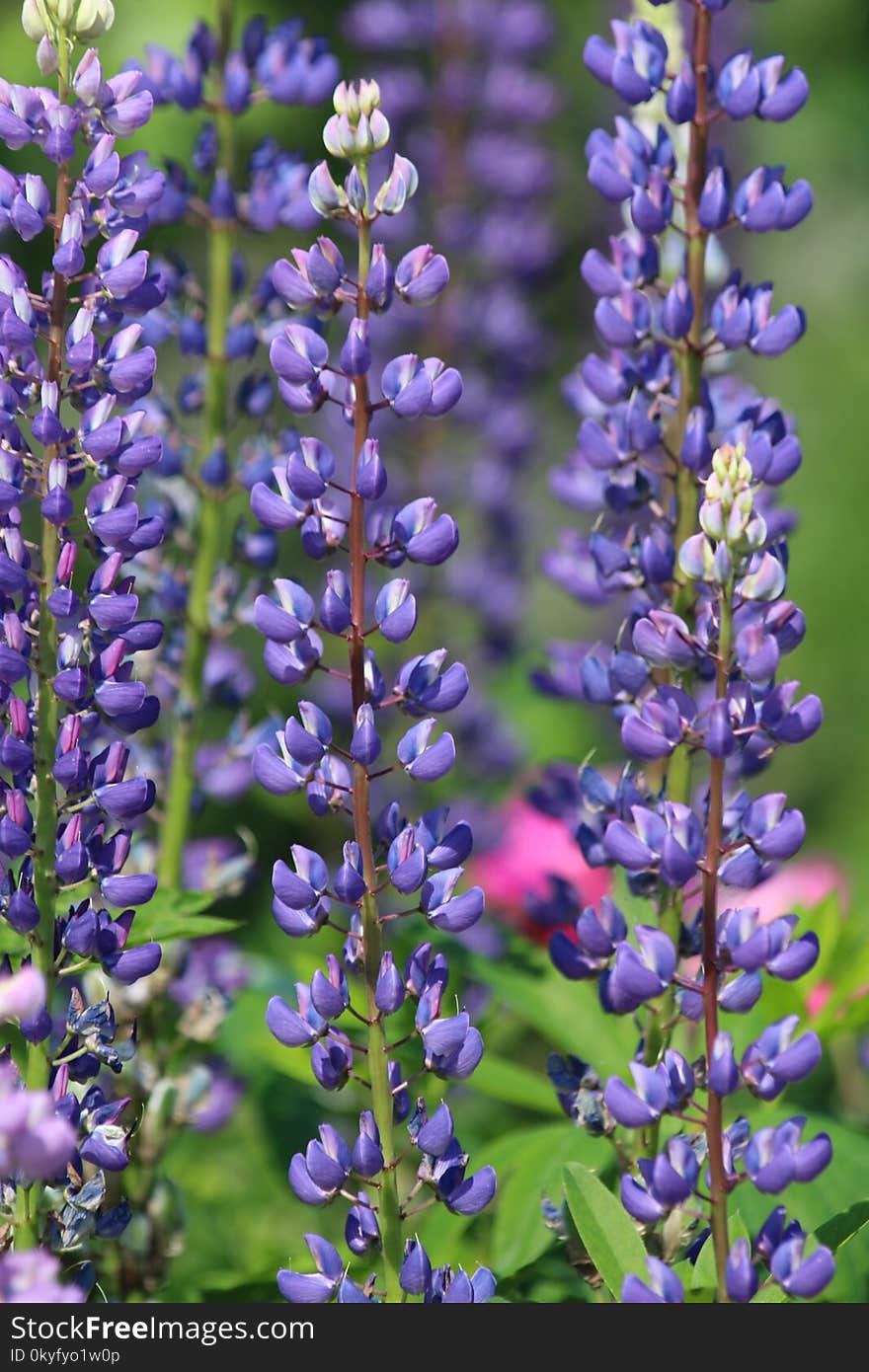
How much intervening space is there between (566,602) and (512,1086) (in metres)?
3.63

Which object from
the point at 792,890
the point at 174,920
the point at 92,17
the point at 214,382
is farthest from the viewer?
the point at 792,890

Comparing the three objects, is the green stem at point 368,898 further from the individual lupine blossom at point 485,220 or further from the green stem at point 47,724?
the individual lupine blossom at point 485,220

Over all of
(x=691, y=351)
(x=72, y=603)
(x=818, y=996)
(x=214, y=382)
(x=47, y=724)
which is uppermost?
(x=691, y=351)

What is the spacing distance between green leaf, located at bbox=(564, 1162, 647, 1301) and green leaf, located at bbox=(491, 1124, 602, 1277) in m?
0.23

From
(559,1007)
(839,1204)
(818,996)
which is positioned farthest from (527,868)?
(839,1204)

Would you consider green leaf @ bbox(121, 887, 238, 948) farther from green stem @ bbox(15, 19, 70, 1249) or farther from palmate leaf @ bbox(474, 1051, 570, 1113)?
palmate leaf @ bbox(474, 1051, 570, 1113)

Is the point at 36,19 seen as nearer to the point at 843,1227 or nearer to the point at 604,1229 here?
the point at 604,1229

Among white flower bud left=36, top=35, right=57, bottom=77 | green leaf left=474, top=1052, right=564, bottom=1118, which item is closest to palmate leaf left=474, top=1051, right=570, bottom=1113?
green leaf left=474, top=1052, right=564, bottom=1118

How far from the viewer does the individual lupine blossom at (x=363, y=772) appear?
1351 mm

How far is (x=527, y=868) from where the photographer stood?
116 inches

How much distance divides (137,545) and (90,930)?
325 millimetres

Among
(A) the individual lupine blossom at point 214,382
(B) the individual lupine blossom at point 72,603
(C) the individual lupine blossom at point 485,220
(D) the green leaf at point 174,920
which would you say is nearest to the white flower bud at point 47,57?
(B) the individual lupine blossom at point 72,603

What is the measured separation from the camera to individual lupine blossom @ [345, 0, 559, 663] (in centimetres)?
341
